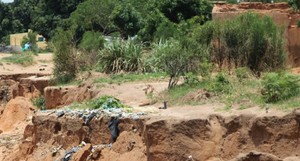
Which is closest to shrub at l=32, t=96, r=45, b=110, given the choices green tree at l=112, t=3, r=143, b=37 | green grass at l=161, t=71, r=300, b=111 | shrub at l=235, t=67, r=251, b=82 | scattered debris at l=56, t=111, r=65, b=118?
scattered debris at l=56, t=111, r=65, b=118

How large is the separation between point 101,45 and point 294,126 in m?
11.8

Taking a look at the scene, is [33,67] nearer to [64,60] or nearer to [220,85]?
[64,60]

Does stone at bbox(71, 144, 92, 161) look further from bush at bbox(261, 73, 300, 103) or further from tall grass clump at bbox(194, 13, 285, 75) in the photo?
tall grass clump at bbox(194, 13, 285, 75)

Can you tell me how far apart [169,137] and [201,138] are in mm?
534

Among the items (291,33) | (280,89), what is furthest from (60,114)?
(291,33)

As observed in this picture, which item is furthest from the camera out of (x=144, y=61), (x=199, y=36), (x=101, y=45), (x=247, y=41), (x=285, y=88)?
(x=101, y=45)

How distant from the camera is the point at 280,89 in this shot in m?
10.5

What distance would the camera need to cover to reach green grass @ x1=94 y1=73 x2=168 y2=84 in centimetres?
1672

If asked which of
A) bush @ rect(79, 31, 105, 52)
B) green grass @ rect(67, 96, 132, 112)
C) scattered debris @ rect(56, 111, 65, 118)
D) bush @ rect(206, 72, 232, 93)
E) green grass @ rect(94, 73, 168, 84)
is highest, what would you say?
bush @ rect(206, 72, 232, 93)

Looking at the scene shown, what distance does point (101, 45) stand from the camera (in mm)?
20547

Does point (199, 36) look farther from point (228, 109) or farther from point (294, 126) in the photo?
point (294, 126)

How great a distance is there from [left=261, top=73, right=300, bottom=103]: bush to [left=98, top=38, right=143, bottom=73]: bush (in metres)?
8.15

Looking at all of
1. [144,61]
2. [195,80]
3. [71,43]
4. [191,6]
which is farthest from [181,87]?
[191,6]

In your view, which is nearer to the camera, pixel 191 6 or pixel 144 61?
pixel 144 61
